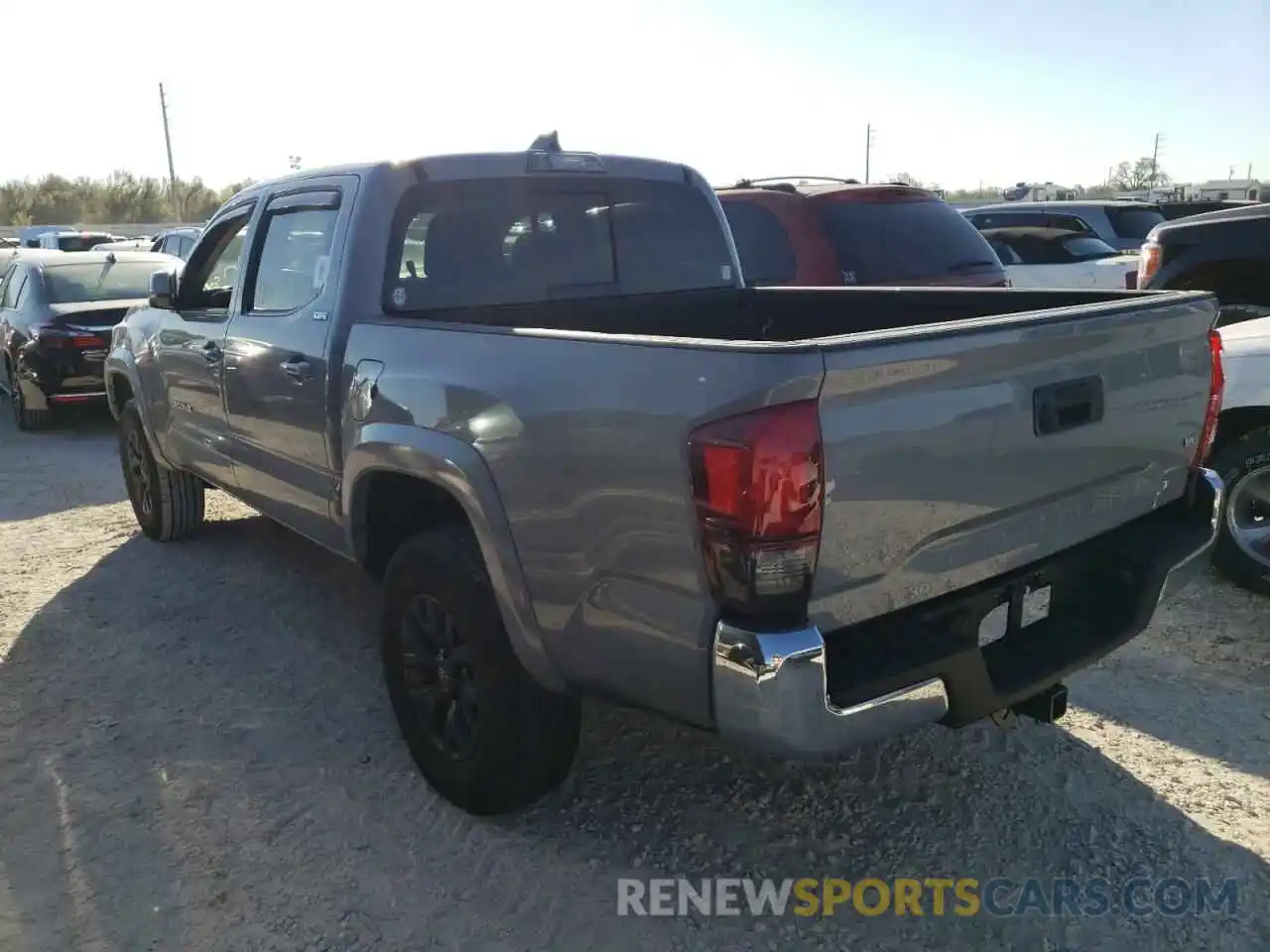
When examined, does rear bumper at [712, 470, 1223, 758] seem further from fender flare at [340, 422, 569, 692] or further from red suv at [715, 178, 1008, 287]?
red suv at [715, 178, 1008, 287]

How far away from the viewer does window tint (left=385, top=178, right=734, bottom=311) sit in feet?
12.2

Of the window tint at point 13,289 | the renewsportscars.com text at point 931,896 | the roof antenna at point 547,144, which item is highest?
the roof antenna at point 547,144

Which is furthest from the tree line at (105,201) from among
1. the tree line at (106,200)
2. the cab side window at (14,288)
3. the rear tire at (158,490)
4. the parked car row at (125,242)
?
the rear tire at (158,490)

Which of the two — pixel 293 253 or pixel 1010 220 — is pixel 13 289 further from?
pixel 1010 220

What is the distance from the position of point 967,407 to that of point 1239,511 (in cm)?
301

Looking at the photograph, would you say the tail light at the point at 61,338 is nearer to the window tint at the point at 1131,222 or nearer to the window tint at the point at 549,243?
the window tint at the point at 549,243

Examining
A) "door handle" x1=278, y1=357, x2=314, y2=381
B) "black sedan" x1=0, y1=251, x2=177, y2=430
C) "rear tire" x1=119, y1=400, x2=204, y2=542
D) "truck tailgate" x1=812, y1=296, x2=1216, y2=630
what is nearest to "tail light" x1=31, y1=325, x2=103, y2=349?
"black sedan" x1=0, y1=251, x2=177, y2=430

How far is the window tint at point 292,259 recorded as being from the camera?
3852 millimetres

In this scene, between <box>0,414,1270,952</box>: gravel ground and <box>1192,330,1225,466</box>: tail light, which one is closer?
<box>0,414,1270,952</box>: gravel ground

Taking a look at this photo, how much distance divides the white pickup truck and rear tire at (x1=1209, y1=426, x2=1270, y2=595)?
224 inches

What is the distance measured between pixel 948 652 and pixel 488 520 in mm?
1178

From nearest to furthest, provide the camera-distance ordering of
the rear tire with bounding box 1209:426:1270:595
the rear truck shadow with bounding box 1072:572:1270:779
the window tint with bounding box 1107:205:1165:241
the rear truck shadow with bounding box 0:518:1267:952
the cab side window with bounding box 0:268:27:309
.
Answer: the rear truck shadow with bounding box 0:518:1267:952 < the rear truck shadow with bounding box 1072:572:1270:779 < the rear tire with bounding box 1209:426:1270:595 < the cab side window with bounding box 0:268:27:309 < the window tint with bounding box 1107:205:1165:241

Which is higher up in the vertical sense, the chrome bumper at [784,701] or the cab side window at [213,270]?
the cab side window at [213,270]

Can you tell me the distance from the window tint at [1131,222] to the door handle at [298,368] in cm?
1083
